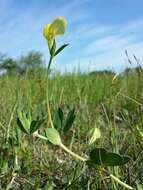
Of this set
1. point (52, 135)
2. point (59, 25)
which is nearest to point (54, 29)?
point (59, 25)

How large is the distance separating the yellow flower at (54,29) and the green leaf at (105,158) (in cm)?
21

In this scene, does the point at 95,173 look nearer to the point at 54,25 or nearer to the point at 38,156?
the point at 38,156

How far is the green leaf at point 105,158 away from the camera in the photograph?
2.36 ft

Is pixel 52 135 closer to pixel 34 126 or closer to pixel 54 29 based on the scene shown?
pixel 34 126

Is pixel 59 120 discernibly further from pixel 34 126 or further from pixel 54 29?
pixel 54 29

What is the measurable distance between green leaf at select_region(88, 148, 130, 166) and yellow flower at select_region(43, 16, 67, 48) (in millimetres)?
213

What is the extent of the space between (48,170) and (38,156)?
4.9 inches

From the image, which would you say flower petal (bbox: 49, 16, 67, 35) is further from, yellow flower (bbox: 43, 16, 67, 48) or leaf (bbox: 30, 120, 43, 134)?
leaf (bbox: 30, 120, 43, 134)

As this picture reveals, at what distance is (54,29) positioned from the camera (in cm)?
73

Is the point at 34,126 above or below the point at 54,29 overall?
below

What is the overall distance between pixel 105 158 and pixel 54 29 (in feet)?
0.81

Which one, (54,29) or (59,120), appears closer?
(54,29)

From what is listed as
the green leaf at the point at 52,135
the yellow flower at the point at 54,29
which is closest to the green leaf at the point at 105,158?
the green leaf at the point at 52,135

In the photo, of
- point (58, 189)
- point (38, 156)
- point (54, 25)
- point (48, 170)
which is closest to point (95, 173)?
point (58, 189)
